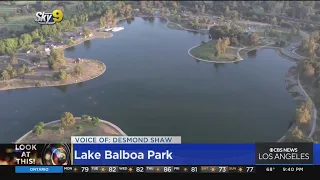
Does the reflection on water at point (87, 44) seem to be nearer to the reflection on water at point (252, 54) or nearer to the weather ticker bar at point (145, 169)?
the reflection on water at point (252, 54)

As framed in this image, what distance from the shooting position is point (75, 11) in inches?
785

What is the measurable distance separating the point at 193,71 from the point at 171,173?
8864mm

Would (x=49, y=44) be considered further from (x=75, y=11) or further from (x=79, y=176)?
(x=79, y=176)

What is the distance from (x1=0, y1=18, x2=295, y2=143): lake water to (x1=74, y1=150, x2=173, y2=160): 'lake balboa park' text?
1.24m

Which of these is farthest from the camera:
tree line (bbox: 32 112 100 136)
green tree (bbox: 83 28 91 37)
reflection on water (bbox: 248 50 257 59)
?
green tree (bbox: 83 28 91 37)

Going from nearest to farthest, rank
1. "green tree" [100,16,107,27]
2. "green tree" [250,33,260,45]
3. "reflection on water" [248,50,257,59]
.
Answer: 1. "reflection on water" [248,50,257,59]
2. "green tree" [250,33,260,45]
3. "green tree" [100,16,107,27]

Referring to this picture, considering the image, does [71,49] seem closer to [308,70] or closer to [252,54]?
[252,54]

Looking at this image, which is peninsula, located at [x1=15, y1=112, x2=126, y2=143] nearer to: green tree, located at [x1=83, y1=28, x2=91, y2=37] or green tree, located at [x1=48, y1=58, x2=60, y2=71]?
green tree, located at [x1=48, y1=58, x2=60, y2=71]
